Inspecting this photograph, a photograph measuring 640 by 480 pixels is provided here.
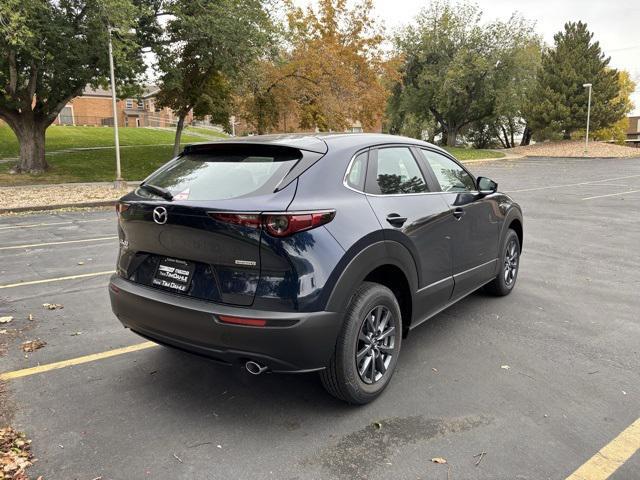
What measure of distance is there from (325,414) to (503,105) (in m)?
42.4

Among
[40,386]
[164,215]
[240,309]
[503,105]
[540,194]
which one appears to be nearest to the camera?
[240,309]

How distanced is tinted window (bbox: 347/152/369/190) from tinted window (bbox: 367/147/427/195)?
60mm

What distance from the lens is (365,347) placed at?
3211mm

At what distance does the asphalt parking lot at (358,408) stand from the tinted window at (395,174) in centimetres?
132

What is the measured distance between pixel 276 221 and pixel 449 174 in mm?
2230

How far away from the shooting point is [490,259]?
4812 mm

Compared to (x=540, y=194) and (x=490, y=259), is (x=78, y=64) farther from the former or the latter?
(x=490, y=259)

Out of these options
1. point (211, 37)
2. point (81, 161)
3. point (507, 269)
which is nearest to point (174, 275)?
point (507, 269)

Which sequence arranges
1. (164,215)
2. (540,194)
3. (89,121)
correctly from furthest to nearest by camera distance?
(89,121) < (540,194) < (164,215)

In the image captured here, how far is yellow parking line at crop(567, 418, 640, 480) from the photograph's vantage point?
2.59 meters

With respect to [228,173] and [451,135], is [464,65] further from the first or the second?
[228,173]

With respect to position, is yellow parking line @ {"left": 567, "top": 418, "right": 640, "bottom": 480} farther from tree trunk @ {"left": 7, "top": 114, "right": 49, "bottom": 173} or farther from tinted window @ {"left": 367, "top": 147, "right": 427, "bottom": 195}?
tree trunk @ {"left": 7, "top": 114, "right": 49, "bottom": 173}

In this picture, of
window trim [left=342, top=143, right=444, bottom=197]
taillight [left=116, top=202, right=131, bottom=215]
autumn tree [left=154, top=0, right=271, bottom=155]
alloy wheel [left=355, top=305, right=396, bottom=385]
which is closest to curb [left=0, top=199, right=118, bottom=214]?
autumn tree [left=154, top=0, right=271, bottom=155]

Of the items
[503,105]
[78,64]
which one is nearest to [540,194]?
[78,64]
